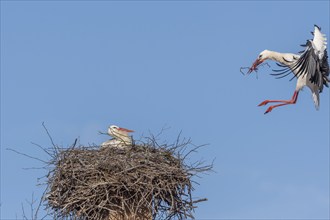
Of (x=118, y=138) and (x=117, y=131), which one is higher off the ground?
(x=117, y=131)

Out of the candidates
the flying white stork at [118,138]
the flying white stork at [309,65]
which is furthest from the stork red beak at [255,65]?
the flying white stork at [118,138]

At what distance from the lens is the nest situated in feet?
31.7

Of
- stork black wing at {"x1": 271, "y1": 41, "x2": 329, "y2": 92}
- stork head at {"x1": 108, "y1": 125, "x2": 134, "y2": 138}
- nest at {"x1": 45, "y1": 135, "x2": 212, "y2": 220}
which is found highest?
stork black wing at {"x1": 271, "y1": 41, "x2": 329, "y2": 92}

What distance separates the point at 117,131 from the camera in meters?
12.2

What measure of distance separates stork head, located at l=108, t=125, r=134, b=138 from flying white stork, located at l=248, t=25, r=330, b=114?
6.15 ft

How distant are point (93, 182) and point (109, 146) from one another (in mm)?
1017

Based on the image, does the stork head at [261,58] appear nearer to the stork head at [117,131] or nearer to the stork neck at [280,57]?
the stork neck at [280,57]

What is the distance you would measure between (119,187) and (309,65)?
13.7ft

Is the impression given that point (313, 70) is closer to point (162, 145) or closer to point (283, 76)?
point (283, 76)

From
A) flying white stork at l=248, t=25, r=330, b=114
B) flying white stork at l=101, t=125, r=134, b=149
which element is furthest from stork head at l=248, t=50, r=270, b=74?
flying white stork at l=101, t=125, r=134, b=149

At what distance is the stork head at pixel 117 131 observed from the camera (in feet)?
38.6

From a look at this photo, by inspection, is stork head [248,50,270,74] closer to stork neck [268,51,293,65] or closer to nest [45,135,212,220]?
stork neck [268,51,293,65]

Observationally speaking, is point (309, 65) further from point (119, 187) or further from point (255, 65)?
point (119, 187)

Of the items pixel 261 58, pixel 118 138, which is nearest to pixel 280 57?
pixel 261 58
